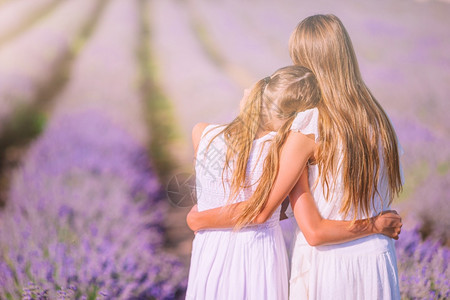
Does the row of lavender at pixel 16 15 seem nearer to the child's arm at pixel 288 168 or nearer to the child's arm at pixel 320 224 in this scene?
the child's arm at pixel 288 168

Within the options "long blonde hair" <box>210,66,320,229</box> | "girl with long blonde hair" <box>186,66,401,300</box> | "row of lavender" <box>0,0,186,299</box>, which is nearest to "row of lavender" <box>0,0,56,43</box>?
"row of lavender" <box>0,0,186,299</box>

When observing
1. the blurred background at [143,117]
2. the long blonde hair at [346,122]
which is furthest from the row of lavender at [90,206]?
A: the long blonde hair at [346,122]

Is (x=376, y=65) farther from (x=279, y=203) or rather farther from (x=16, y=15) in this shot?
(x=16, y=15)

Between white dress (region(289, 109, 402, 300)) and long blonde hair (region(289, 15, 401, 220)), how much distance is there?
0.14ft

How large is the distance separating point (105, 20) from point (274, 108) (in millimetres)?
1581

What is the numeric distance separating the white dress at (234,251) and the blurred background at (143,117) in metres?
0.77

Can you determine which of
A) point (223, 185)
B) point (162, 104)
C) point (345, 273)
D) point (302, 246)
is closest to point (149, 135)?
point (162, 104)

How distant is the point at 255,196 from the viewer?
143 centimetres

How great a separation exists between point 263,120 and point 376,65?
1795mm

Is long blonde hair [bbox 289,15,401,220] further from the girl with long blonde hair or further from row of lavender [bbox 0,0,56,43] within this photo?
row of lavender [bbox 0,0,56,43]

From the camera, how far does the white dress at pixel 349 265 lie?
58.4 inches

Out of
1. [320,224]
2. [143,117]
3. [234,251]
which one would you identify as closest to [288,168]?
[320,224]

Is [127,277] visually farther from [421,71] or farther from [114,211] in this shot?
[421,71]

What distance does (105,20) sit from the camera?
2.57 m
